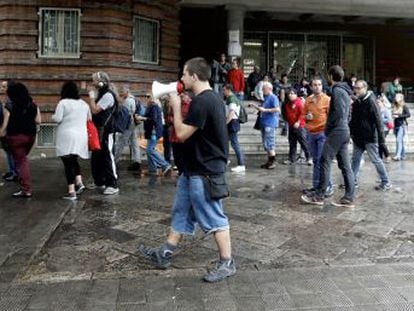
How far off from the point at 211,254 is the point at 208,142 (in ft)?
4.43

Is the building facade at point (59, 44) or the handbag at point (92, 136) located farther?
the building facade at point (59, 44)

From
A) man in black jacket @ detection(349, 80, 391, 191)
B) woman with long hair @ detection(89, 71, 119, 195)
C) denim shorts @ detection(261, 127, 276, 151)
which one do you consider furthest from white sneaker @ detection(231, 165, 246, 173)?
woman with long hair @ detection(89, 71, 119, 195)

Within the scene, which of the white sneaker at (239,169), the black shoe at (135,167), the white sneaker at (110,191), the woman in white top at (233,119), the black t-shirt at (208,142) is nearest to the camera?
the black t-shirt at (208,142)

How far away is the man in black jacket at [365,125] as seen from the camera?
8.05 m

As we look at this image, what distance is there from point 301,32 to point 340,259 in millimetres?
18294

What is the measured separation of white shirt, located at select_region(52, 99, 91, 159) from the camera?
7449 mm

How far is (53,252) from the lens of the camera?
5359 millimetres

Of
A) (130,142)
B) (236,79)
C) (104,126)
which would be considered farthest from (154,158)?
(236,79)

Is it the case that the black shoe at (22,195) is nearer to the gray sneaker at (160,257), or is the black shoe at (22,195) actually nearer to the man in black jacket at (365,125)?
the gray sneaker at (160,257)

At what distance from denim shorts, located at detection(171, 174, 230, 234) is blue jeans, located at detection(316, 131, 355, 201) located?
3.22m

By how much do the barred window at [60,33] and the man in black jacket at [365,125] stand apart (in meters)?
8.02

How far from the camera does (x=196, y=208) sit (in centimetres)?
451

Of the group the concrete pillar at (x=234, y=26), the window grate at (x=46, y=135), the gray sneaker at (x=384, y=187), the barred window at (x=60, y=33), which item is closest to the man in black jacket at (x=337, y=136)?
the gray sneaker at (x=384, y=187)

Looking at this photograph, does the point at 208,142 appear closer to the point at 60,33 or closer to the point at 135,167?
the point at 135,167
